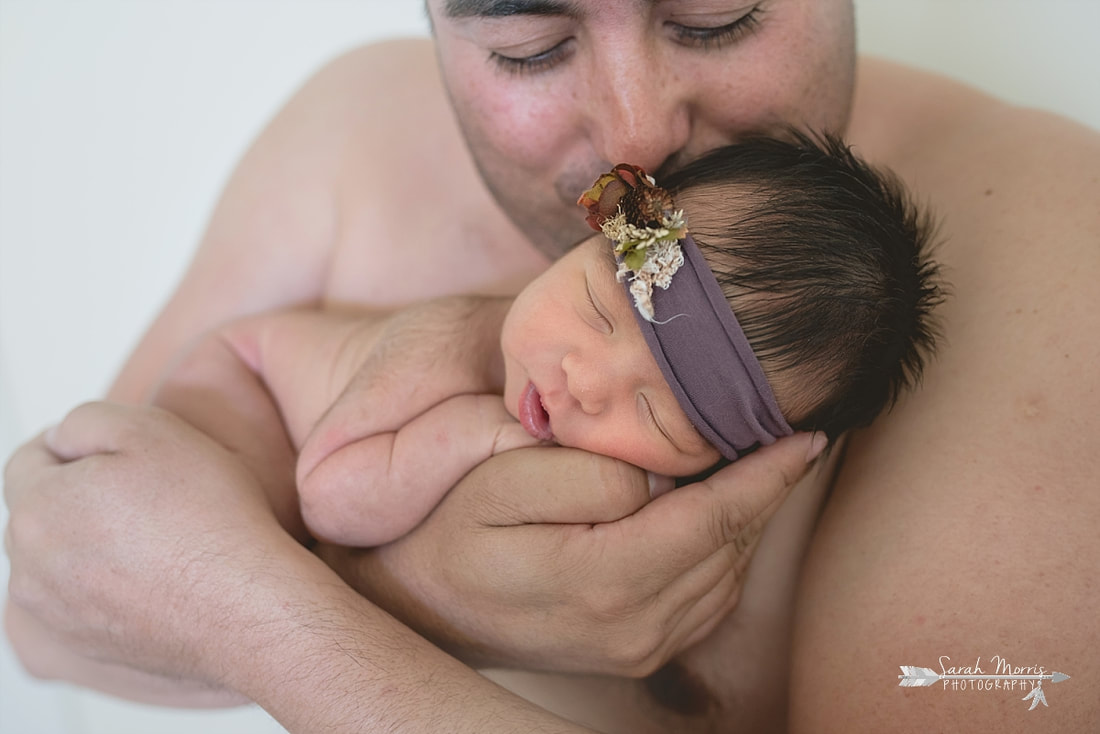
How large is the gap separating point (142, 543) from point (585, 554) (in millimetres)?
697

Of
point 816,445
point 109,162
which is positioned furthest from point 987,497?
point 109,162

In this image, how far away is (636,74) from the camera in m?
1.31

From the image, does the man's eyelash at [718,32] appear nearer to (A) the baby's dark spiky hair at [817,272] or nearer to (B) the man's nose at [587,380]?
(A) the baby's dark spiky hair at [817,272]

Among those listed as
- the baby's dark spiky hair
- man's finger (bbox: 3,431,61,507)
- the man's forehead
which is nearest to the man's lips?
the baby's dark spiky hair

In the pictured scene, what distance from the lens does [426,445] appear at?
1358mm

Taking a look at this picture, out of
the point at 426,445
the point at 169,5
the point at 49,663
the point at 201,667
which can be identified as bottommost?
the point at 49,663

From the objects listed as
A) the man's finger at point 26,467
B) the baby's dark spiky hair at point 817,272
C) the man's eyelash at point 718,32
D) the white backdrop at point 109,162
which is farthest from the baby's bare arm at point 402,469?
the white backdrop at point 109,162

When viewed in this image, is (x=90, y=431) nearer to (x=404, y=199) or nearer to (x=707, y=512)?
(x=404, y=199)

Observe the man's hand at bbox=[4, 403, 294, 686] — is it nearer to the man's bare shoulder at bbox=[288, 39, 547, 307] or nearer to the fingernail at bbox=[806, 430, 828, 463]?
the man's bare shoulder at bbox=[288, 39, 547, 307]

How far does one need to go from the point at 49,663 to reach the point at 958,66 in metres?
2.57

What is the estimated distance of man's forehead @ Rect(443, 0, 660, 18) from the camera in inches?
49.5

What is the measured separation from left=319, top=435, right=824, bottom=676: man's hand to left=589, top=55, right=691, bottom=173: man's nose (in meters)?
0.48

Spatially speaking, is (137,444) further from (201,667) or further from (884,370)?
(884,370)

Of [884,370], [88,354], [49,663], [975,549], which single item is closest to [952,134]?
[884,370]
